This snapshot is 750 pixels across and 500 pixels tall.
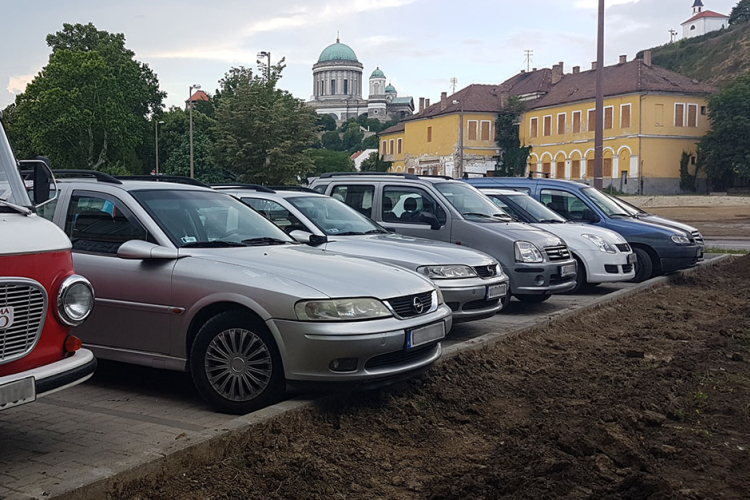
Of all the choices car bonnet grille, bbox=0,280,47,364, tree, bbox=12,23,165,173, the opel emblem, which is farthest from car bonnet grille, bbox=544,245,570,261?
tree, bbox=12,23,165,173

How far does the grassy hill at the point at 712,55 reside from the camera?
366ft

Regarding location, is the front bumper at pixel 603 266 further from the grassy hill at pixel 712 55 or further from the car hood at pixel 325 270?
the grassy hill at pixel 712 55

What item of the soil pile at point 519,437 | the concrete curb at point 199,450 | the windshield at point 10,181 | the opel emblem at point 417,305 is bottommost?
the soil pile at point 519,437

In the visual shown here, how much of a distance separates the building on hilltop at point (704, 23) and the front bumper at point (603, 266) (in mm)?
138987

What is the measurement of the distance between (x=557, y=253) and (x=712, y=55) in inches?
4748

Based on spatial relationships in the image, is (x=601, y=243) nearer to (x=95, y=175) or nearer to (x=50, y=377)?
(x=95, y=175)

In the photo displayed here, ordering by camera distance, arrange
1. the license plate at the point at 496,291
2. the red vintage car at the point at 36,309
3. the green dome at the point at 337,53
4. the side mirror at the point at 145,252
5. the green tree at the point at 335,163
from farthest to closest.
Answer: the green dome at the point at 337,53 < the green tree at the point at 335,163 < the license plate at the point at 496,291 < the side mirror at the point at 145,252 < the red vintage car at the point at 36,309

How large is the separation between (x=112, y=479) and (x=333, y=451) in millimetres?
1397

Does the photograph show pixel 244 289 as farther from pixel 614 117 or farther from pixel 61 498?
pixel 614 117

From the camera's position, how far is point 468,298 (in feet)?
28.8

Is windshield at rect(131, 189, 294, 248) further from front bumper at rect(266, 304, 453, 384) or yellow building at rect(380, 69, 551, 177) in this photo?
yellow building at rect(380, 69, 551, 177)

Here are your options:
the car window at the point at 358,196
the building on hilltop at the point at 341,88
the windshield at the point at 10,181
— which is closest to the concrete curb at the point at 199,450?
the windshield at the point at 10,181

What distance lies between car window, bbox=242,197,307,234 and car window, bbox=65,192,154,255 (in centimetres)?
261

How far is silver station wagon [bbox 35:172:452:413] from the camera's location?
18.4 ft
